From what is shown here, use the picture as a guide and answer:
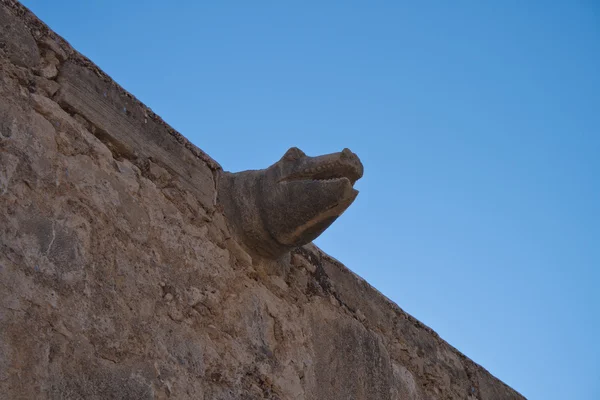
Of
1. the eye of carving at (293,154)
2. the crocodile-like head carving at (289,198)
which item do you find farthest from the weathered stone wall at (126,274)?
the eye of carving at (293,154)

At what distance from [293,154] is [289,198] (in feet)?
0.68

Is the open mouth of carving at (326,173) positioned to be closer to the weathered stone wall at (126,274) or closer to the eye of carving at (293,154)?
the eye of carving at (293,154)

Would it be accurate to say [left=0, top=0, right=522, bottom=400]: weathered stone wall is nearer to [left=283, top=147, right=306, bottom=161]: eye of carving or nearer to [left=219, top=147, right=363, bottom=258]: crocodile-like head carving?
[left=219, top=147, right=363, bottom=258]: crocodile-like head carving

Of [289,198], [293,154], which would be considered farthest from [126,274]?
[293,154]

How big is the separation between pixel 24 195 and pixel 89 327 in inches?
17.2

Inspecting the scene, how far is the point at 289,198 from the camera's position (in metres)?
3.36

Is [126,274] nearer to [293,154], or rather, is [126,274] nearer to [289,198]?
[289,198]

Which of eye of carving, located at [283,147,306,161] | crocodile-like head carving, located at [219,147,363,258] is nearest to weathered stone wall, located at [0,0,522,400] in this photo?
crocodile-like head carving, located at [219,147,363,258]

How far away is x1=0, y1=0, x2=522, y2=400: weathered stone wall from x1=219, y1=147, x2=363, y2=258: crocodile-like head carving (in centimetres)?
9

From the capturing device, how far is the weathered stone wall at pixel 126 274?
2.48m

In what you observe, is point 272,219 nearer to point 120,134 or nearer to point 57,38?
point 120,134

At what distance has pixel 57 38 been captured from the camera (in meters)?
3.01

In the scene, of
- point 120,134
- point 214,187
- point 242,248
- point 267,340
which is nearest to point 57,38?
point 120,134

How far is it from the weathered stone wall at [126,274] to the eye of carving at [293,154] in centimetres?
29
